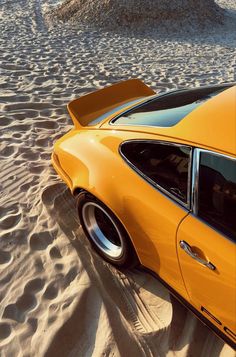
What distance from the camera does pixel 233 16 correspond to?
12.8 meters

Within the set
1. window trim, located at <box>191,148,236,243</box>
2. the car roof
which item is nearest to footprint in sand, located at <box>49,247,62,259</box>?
the car roof

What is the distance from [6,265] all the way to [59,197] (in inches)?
36.0

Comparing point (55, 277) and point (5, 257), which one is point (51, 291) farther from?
point (5, 257)

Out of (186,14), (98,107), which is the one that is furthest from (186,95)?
(186,14)

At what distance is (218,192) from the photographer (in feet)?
6.64

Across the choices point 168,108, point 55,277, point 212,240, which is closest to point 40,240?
point 55,277

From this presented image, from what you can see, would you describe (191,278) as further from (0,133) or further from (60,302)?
(0,133)

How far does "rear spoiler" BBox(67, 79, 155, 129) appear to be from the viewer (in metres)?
3.35

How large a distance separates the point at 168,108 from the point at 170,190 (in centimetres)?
76

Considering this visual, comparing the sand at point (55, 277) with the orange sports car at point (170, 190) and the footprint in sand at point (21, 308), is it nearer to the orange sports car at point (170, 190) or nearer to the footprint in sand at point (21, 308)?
the footprint in sand at point (21, 308)

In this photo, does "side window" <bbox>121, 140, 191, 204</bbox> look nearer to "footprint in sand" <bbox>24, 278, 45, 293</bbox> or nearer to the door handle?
the door handle

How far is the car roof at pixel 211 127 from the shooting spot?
2.05 meters

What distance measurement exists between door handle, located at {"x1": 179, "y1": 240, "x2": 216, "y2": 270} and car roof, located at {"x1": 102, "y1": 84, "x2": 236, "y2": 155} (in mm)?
571

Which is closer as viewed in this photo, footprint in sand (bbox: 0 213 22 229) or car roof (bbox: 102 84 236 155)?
car roof (bbox: 102 84 236 155)
